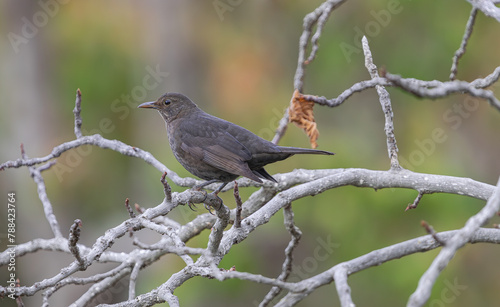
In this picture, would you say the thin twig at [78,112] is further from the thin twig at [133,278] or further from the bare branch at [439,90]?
the bare branch at [439,90]

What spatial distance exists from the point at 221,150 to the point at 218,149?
0.03 m

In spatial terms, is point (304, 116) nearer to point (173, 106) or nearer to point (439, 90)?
point (173, 106)

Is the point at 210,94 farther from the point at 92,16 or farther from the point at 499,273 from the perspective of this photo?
the point at 499,273

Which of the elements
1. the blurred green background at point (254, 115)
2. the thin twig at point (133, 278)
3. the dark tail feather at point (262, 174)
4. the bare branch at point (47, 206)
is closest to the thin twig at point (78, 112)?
the bare branch at point (47, 206)

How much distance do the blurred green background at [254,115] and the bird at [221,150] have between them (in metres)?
2.90

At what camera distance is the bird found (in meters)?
4.61

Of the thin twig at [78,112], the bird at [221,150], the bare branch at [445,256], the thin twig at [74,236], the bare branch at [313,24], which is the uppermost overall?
the bare branch at [313,24]

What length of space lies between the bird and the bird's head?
231mm

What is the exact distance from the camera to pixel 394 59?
9.73m

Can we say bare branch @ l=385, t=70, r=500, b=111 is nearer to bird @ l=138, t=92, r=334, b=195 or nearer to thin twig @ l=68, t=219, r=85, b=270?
thin twig @ l=68, t=219, r=85, b=270

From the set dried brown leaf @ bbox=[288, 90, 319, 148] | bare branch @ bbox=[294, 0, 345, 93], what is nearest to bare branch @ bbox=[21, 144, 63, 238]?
dried brown leaf @ bbox=[288, 90, 319, 148]

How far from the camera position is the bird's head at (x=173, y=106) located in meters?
5.48

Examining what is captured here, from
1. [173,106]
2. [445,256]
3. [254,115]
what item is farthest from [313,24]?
[254,115]

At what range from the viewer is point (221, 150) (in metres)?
4.74
